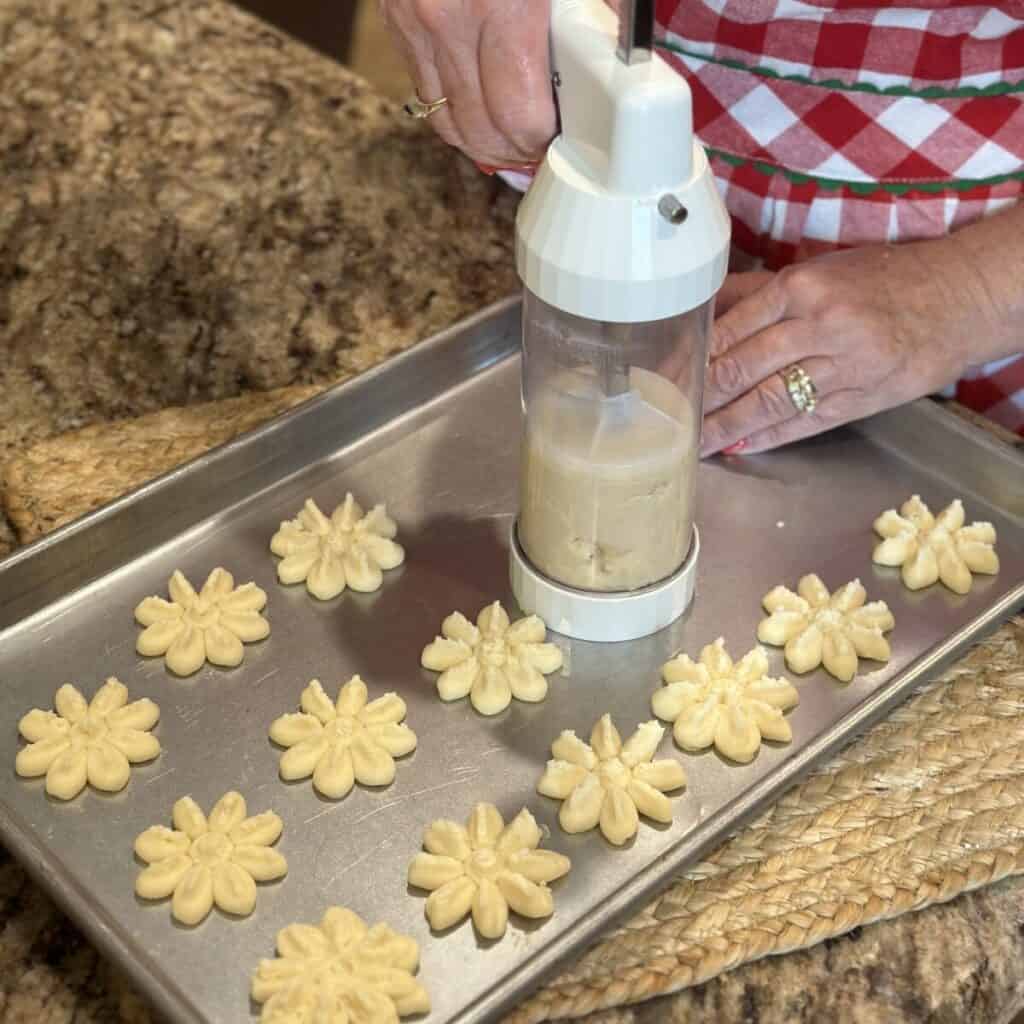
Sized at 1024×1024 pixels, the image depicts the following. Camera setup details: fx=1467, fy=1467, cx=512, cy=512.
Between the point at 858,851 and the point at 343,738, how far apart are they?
0.29 metres

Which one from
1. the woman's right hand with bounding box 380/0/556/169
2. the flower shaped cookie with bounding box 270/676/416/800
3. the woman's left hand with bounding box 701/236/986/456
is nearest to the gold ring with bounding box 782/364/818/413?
the woman's left hand with bounding box 701/236/986/456

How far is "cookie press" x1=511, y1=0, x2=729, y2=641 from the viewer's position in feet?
2.35

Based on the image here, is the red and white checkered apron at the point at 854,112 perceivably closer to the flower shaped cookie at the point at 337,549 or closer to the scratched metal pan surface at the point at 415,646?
the scratched metal pan surface at the point at 415,646

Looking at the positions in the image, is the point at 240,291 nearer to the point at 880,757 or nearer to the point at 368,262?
the point at 368,262

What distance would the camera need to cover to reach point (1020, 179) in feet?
3.62

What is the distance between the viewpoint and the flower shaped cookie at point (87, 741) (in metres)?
0.82

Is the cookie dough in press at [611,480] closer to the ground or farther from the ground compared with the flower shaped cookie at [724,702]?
farther from the ground

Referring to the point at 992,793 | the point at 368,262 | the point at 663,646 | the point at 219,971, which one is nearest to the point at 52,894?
the point at 219,971

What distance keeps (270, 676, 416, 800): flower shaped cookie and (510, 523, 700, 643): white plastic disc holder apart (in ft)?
0.37

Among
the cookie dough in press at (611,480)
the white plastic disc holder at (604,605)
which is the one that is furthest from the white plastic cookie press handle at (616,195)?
the white plastic disc holder at (604,605)

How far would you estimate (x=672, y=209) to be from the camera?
72 centimetres

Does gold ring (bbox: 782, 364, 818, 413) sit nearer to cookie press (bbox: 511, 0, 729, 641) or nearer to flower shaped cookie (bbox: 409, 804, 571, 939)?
cookie press (bbox: 511, 0, 729, 641)

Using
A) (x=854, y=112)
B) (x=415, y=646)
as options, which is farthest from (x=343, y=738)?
(x=854, y=112)

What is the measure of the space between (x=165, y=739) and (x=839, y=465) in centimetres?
51
